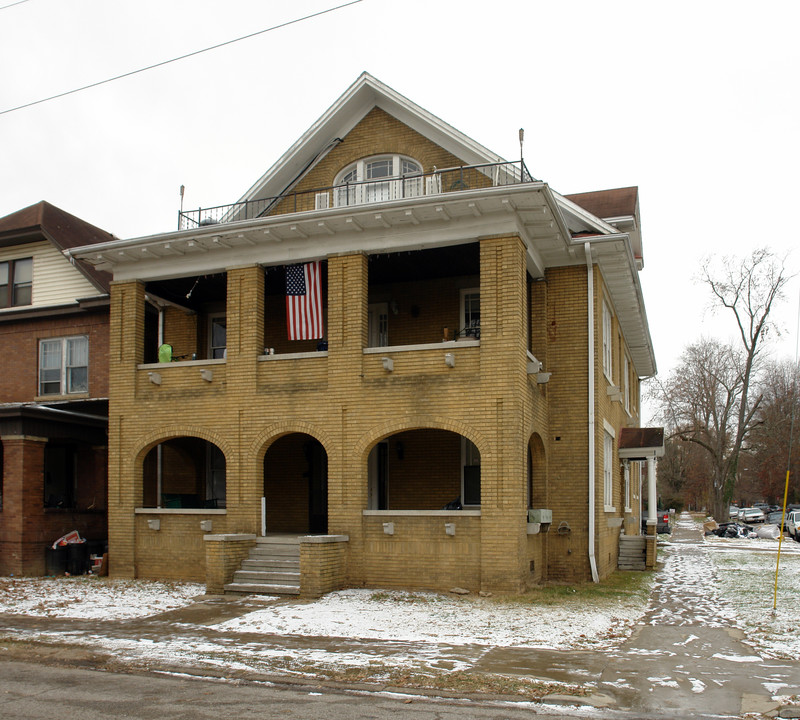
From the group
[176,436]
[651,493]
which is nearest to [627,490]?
[651,493]

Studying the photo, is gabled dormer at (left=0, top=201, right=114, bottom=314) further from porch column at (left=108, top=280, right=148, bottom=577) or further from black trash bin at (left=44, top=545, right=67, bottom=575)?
black trash bin at (left=44, top=545, right=67, bottom=575)

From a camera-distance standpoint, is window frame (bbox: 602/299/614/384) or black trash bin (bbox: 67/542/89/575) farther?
window frame (bbox: 602/299/614/384)

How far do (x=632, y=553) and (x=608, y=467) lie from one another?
2759 mm

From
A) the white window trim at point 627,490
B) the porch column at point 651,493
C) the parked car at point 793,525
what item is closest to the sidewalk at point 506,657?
the porch column at point 651,493

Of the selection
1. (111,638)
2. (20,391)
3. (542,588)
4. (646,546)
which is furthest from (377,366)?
(20,391)

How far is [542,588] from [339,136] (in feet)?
35.3

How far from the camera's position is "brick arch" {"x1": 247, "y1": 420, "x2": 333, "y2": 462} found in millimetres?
15914

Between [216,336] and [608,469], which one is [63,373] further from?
[608,469]

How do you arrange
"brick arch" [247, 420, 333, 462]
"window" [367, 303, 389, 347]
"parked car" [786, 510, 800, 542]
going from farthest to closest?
"parked car" [786, 510, 800, 542]
"window" [367, 303, 389, 347]
"brick arch" [247, 420, 333, 462]

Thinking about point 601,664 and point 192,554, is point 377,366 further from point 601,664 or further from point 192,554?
point 601,664

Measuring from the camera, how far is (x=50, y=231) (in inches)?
884

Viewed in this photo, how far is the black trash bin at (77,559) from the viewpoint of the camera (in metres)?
18.1

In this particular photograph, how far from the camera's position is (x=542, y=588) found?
1523cm

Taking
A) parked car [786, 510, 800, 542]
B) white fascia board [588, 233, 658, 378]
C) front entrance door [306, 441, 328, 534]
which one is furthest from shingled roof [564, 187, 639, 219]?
parked car [786, 510, 800, 542]
